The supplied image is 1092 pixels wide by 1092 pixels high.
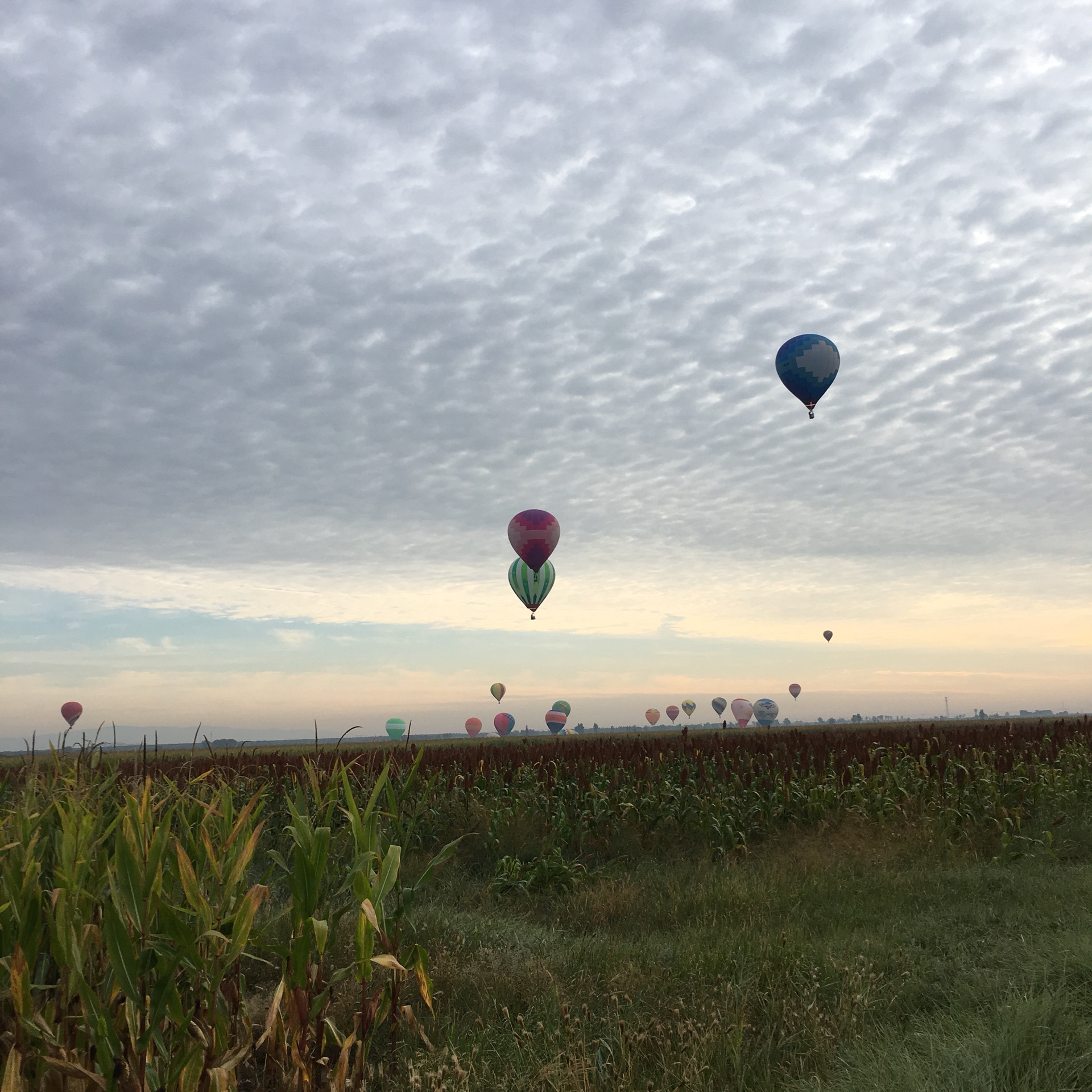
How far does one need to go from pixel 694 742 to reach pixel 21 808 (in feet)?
51.1

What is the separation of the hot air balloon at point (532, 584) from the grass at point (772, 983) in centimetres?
3067

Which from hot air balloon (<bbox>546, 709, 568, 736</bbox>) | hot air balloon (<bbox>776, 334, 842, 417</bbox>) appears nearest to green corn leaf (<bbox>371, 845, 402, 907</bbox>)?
hot air balloon (<bbox>776, 334, 842, 417</bbox>)

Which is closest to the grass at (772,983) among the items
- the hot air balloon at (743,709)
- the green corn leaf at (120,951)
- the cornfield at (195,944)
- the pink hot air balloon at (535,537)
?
the cornfield at (195,944)

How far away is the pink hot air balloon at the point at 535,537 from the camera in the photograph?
34844 millimetres

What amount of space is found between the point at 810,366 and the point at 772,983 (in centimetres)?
2207

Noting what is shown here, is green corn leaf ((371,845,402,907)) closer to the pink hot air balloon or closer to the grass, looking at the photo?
the grass

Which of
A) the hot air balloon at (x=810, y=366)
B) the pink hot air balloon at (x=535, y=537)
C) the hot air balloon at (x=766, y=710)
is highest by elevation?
the hot air balloon at (x=810, y=366)

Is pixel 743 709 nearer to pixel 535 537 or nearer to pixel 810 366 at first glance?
pixel 535 537

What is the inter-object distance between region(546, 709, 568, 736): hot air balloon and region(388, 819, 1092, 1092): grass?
79.6 m

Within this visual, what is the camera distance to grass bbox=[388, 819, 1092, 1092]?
14.4ft

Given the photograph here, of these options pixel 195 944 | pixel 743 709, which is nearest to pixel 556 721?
pixel 743 709

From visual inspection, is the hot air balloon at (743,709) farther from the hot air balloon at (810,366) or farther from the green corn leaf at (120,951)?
the green corn leaf at (120,951)

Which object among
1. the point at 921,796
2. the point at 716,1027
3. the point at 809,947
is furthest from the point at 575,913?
the point at 921,796

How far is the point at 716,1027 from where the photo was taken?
4809mm
